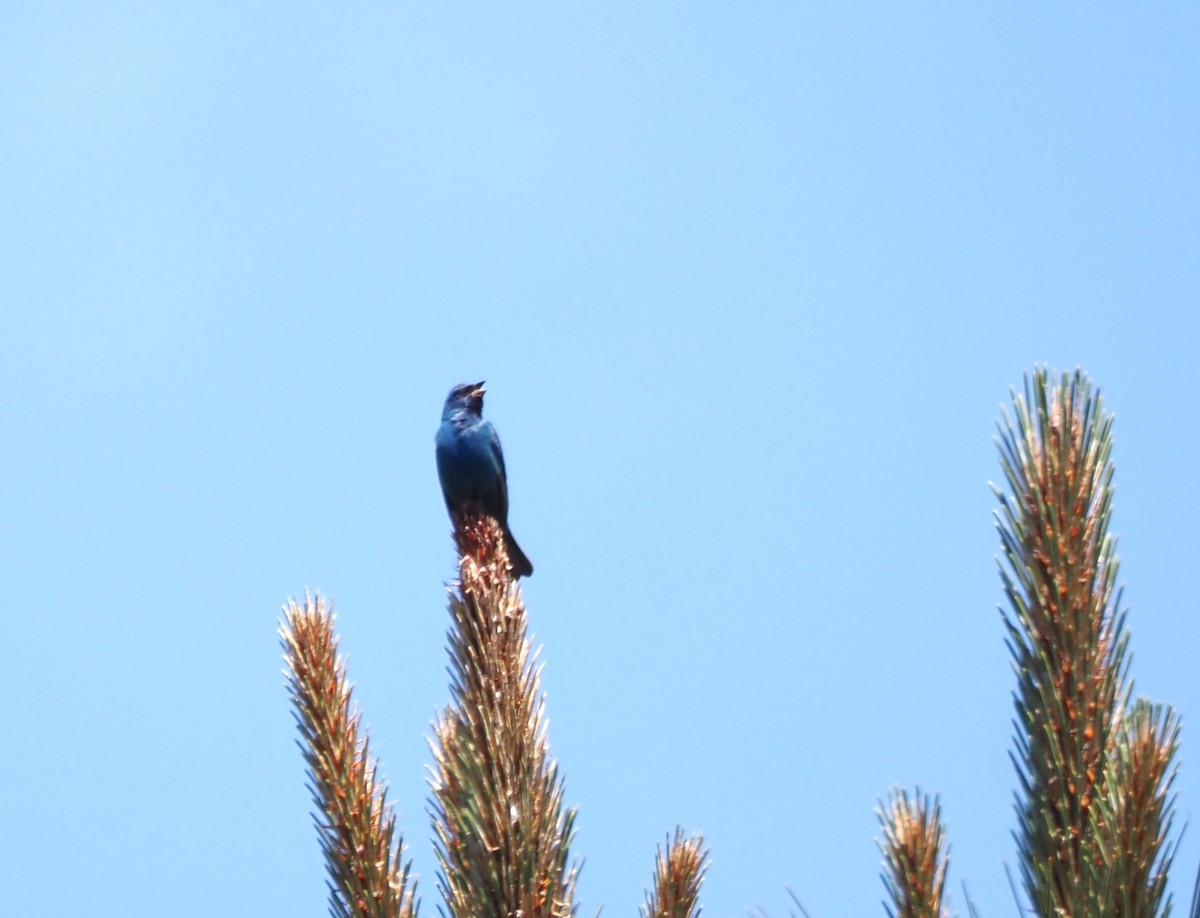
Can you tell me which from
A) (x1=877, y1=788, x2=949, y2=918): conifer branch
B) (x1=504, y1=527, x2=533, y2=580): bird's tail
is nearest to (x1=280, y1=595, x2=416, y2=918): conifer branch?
(x1=877, y1=788, x2=949, y2=918): conifer branch

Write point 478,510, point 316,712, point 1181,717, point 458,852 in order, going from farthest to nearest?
point 478,510
point 316,712
point 458,852
point 1181,717

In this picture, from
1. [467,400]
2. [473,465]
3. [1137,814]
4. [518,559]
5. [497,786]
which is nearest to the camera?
[1137,814]

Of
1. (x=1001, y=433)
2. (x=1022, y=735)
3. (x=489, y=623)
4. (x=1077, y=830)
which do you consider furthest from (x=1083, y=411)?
(x=489, y=623)

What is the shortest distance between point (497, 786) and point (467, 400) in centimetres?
672

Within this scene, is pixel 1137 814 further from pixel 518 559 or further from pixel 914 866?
pixel 518 559

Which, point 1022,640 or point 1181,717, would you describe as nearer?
point 1181,717

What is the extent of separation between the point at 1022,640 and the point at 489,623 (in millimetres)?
1232

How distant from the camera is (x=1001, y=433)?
83.5 inches

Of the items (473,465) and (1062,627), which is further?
(473,465)

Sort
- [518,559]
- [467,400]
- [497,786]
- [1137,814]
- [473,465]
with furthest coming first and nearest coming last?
[467,400], [473,465], [518,559], [497,786], [1137,814]

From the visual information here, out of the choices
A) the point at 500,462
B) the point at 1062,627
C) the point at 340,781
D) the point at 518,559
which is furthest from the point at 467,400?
the point at 1062,627

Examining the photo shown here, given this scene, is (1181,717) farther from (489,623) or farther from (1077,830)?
(489,623)

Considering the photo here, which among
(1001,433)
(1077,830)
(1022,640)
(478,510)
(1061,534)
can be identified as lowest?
(1077,830)

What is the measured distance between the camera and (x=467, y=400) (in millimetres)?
9023
